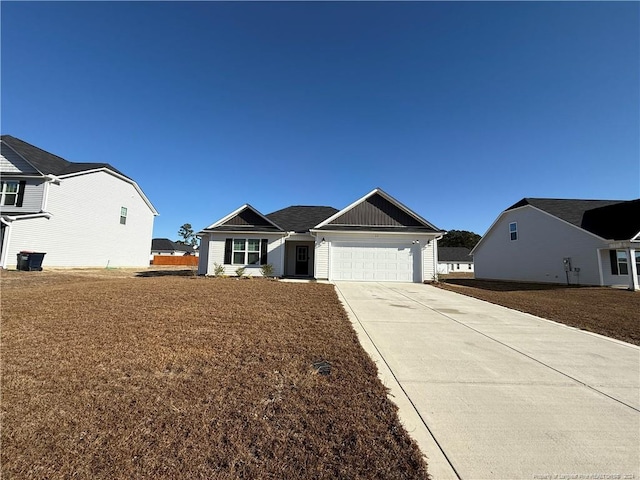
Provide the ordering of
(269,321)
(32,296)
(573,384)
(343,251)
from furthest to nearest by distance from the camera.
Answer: (343,251)
(32,296)
(269,321)
(573,384)

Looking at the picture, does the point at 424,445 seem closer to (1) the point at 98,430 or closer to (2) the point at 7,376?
(1) the point at 98,430

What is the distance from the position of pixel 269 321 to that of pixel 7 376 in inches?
145

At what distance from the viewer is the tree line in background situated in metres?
70.2

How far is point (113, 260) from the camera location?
21.9 meters

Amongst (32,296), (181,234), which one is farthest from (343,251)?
(181,234)

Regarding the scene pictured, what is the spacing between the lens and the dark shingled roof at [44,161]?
709 inches

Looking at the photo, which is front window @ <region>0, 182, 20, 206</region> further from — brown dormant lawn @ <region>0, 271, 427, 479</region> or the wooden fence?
the wooden fence

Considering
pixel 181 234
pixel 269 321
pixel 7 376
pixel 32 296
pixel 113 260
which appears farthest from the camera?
pixel 181 234

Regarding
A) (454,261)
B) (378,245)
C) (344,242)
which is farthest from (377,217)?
(454,261)

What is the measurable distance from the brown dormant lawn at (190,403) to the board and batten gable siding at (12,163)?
59.5ft

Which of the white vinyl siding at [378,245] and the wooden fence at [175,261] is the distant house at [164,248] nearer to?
the wooden fence at [175,261]

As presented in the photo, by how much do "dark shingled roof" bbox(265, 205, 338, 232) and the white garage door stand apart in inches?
114

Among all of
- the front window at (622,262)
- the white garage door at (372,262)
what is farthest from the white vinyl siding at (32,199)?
the front window at (622,262)

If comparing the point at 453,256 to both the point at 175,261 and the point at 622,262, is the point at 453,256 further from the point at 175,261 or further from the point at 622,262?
the point at 175,261
